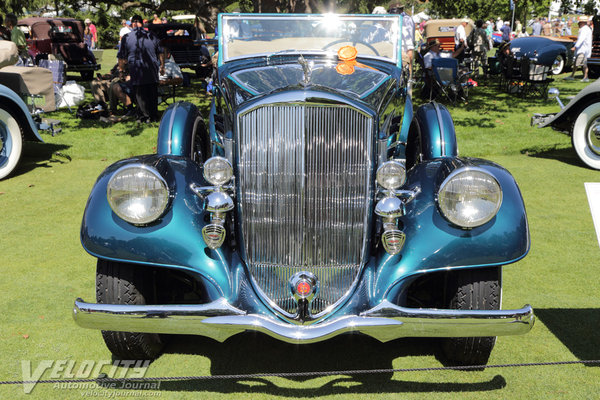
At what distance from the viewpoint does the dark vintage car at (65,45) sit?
650 inches

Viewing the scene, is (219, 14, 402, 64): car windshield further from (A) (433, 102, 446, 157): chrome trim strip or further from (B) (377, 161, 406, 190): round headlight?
(B) (377, 161, 406, 190): round headlight

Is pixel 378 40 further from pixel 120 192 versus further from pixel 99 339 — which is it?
pixel 99 339

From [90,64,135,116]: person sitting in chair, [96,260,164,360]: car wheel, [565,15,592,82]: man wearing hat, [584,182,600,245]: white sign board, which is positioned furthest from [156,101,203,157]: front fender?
[565,15,592,82]: man wearing hat

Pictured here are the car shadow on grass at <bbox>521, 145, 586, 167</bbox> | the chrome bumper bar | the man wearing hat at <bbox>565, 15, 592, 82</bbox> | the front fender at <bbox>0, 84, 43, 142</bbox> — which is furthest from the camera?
the man wearing hat at <bbox>565, 15, 592, 82</bbox>

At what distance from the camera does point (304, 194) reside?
2803 millimetres

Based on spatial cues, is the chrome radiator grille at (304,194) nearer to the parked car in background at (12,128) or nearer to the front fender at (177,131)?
the front fender at (177,131)

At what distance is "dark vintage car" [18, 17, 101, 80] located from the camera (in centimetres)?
1650

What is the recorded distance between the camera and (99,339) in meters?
3.44

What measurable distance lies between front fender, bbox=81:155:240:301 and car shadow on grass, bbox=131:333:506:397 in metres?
0.39

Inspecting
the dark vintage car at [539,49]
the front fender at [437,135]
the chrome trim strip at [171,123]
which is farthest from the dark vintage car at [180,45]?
the front fender at [437,135]

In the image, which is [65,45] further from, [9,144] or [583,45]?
[583,45]

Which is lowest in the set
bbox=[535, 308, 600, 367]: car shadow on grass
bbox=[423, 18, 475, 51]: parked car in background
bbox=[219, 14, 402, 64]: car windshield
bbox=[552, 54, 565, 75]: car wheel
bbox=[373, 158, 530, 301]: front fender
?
bbox=[535, 308, 600, 367]: car shadow on grass

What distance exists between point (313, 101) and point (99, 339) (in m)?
2.02

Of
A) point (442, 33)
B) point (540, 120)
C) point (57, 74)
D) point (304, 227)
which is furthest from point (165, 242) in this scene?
point (442, 33)
